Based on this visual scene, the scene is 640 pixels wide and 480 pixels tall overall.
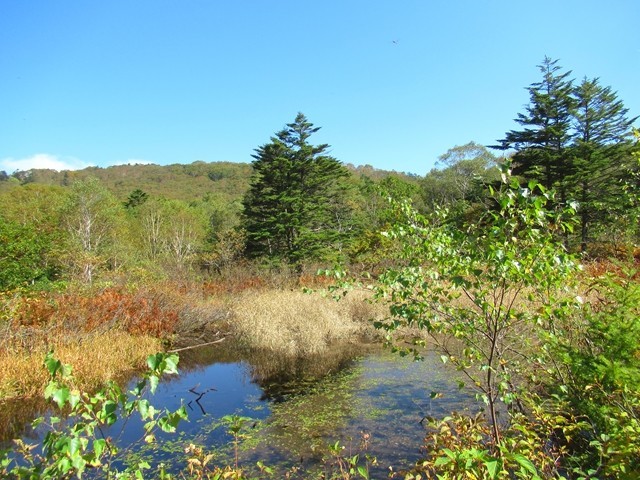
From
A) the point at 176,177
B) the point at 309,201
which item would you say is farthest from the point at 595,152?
the point at 176,177

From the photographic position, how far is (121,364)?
8680mm

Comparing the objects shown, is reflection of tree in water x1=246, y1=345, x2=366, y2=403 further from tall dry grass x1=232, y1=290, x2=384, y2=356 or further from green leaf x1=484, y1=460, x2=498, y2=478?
green leaf x1=484, y1=460, x2=498, y2=478

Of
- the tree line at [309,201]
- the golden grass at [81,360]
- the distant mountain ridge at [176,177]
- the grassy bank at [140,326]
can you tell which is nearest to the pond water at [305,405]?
the grassy bank at [140,326]

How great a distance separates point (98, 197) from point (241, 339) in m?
20.5

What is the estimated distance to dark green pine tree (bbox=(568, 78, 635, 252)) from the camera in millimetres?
21906

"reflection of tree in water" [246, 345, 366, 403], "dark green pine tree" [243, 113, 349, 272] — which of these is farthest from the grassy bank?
"dark green pine tree" [243, 113, 349, 272]

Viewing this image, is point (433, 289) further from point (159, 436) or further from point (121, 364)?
point (121, 364)

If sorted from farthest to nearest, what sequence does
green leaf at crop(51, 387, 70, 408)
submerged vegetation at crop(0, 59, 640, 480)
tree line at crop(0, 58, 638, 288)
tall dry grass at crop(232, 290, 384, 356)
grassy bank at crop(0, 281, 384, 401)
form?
1. tree line at crop(0, 58, 638, 288)
2. tall dry grass at crop(232, 290, 384, 356)
3. grassy bank at crop(0, 281, 384, 401)
4. submerged vegetation at crop(0, 59, 640, 480)
5. green leaf at crop(51, 387, 70, 408)

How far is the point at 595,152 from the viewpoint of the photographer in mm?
22359

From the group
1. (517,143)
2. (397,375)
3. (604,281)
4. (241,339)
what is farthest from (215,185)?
(604,281)

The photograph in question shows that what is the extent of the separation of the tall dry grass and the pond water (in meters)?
0.42

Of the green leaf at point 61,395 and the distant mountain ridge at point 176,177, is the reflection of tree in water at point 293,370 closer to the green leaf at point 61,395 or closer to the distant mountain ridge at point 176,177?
the green leaf at point 61,395

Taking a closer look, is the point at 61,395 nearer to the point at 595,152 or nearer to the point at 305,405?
the point at 305,405

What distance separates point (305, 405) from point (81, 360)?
424 cm
